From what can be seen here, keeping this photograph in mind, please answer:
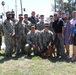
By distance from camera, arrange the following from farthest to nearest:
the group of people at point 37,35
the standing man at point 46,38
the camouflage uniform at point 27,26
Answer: the camouflage uniform at point 27,26 → the standing man at point 46,38 → the group of people at point 37,35

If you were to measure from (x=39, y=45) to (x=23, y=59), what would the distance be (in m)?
1.09

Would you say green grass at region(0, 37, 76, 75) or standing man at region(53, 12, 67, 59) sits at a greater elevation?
standing man at region(53, 12, 67, 59)

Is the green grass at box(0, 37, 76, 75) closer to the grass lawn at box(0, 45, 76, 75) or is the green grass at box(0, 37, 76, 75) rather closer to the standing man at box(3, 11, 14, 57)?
the grass lawn at box(0, 45, 76, 75)

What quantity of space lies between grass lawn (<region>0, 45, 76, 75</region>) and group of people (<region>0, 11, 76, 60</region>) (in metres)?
0.63

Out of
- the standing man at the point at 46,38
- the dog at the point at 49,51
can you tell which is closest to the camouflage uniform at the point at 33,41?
the standing man at the point at 46,38

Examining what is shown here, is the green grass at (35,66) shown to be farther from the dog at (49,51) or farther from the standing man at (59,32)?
the standing man at (59,32)

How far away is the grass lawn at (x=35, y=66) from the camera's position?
31.4ft

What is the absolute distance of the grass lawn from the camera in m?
9.58

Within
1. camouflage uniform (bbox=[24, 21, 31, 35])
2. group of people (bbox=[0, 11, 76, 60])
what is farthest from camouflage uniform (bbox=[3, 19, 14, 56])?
camouflage uniform (bbox=[24, 21, 31, 35])

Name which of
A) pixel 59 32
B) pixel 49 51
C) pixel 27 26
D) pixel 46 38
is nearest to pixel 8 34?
pixel 27 26

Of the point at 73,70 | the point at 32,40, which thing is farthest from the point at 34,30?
the point at 73,70

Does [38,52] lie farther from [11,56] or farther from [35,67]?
[35,67]

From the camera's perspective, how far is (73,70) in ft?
32.1

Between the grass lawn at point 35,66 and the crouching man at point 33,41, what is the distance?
62 cm
